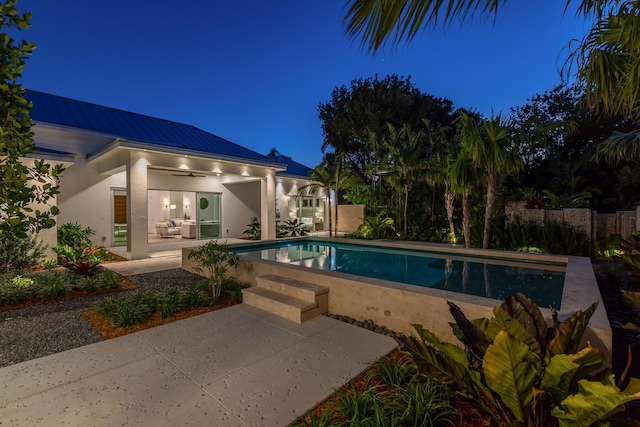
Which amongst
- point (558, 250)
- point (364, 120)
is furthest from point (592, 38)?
point (364, 120)

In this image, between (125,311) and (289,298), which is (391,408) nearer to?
(289,298)

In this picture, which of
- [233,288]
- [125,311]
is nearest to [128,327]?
[125,311]

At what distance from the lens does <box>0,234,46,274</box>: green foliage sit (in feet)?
23.5

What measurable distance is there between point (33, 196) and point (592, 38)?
517cm

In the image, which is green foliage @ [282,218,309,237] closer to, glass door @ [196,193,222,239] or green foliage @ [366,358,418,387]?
glass door @ [196,193,222,239]

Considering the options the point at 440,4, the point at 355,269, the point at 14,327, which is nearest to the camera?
the point at 440,4

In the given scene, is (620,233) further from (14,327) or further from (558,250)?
(14,327)

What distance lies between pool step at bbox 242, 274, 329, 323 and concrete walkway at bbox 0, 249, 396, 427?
0.23m

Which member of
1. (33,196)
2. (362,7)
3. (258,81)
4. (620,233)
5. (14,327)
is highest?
(258,81)

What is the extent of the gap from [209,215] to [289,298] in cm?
1164

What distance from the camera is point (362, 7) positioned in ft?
4.83

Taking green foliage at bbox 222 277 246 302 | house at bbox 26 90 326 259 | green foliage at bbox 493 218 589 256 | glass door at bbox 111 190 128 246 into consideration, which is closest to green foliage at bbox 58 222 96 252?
house at bbox 26 90 326 259

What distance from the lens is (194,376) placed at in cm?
289

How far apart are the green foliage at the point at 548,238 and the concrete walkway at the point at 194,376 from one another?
7.52m
